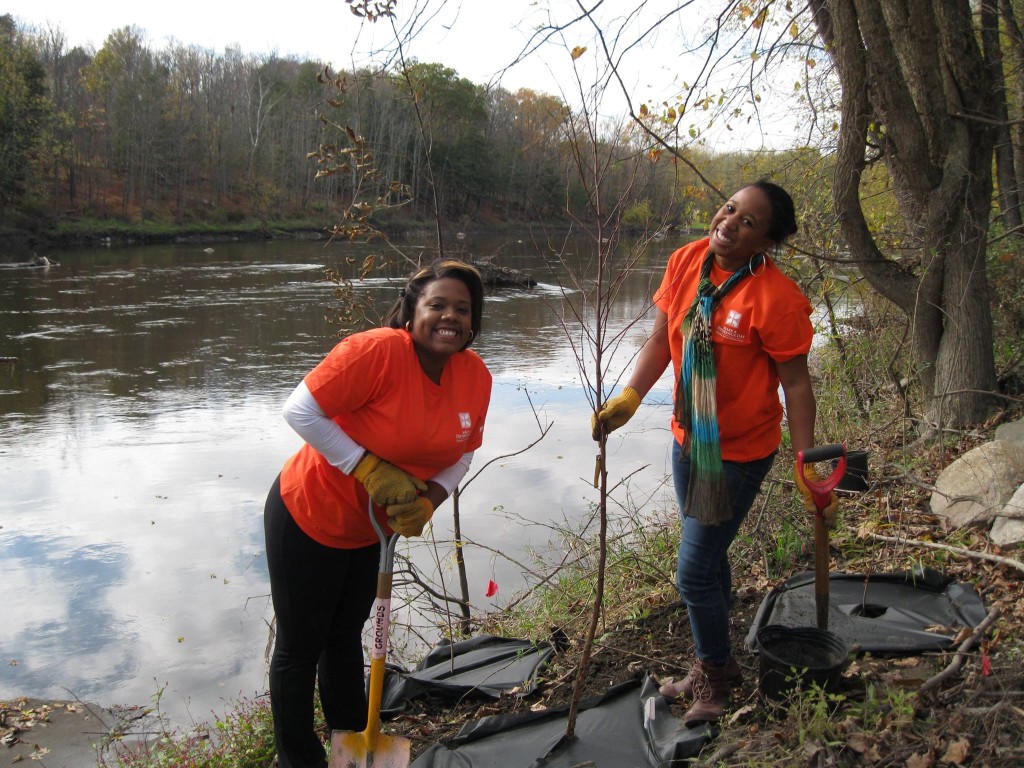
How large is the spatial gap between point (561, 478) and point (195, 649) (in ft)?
11.3

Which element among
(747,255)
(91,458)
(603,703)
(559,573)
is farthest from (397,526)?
(91,458)

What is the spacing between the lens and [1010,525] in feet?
11.6

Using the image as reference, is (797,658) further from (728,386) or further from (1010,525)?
(1010,525)

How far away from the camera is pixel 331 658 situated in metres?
2.74

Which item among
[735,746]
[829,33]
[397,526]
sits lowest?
[735,746]

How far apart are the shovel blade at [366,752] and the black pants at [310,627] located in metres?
0.14

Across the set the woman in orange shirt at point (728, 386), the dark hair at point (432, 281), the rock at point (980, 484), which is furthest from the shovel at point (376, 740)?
the rock at point (980, 484)

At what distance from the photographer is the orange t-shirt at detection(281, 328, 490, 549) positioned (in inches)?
90.7

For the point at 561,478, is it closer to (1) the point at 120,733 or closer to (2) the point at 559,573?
(2) the point at 559,573

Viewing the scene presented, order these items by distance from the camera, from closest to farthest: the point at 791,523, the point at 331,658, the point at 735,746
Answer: the point at 735,746 < the point at 331,658 < the point at 791,523

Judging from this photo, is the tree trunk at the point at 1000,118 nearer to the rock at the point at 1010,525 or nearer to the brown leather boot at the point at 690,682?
the rock at the point at 1010,525

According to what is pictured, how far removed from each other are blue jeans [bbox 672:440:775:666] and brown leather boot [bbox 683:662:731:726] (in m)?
0.04

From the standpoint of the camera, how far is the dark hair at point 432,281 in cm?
253

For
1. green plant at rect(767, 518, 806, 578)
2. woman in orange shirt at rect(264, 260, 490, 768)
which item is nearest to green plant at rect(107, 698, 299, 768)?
woman in orange shirt at rect(264, 260, 490, 768)
